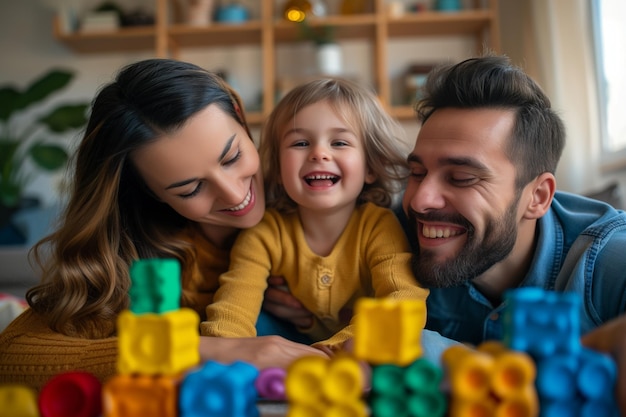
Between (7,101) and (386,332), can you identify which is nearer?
(386,332)

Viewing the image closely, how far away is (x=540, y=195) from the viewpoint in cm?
130

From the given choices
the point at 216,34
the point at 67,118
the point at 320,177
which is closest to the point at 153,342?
the point at 320,177

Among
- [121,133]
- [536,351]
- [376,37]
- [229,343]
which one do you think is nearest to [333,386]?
[536,351]

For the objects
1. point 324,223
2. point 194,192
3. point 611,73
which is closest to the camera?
point 194,192

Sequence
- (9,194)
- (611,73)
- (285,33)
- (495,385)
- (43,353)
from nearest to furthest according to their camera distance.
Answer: (495,385)
(43,353)
(611,73)
(9,194)
(285,33)

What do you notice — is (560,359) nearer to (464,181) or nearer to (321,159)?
(464,181)

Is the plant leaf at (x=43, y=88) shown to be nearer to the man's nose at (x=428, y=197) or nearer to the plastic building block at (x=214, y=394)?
the man's nose at (x=428, y=197)

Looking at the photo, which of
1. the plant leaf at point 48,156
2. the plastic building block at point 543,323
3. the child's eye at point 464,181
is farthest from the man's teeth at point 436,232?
the plant leaf at point 48,156

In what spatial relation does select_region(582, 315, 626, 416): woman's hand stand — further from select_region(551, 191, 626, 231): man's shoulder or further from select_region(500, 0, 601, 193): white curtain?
select_region(500, 0, 601, 193): white curtain

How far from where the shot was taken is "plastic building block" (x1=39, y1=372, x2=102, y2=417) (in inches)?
27.5

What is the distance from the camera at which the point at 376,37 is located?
3.77 metres

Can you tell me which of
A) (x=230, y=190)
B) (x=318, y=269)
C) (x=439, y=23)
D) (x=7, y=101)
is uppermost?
(x=439, y=23)

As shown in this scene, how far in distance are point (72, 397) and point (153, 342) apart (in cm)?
15

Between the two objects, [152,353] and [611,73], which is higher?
[611,73]
